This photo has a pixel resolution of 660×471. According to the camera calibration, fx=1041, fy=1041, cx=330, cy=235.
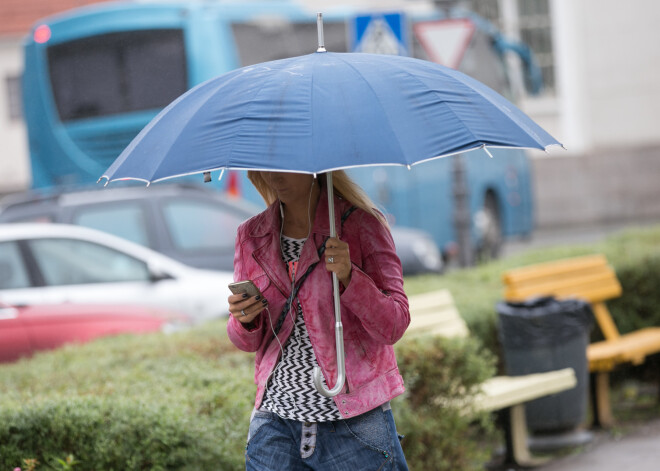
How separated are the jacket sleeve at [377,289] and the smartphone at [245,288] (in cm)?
27

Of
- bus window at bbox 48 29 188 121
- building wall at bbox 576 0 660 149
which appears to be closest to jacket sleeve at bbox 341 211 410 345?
bus window at bbox 48 29 188 121

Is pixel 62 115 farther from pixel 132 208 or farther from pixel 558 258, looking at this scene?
pixel 558 258

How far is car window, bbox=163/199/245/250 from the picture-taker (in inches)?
388

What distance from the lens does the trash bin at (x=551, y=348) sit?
6.35 m

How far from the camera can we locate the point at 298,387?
3.13 meters

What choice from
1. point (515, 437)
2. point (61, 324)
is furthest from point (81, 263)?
point (515, 437)

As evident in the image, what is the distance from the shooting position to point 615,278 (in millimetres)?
7770

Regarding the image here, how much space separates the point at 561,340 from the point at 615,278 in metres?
1.60

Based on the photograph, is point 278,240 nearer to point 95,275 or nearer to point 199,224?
point 95,275

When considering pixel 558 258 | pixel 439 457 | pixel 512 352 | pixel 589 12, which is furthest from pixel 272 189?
pixel 589 12

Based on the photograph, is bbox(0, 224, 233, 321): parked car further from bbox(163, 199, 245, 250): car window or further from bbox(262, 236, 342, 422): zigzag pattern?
bbox(262, 236, 342, 422): zigzag pattern

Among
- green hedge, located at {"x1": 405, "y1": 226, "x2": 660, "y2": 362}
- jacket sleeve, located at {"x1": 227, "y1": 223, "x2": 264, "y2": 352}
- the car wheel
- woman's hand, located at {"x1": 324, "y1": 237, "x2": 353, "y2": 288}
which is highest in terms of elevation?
woman's hand, located at {"x1": 324, "y1": 237, "x2": 353, "y2": 288}

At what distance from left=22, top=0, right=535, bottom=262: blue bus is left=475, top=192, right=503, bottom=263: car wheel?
146 centimetres

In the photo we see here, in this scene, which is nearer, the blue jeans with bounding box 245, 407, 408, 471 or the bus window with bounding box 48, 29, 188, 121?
the blue jeans with bounding box 245, 407, 408, 471
